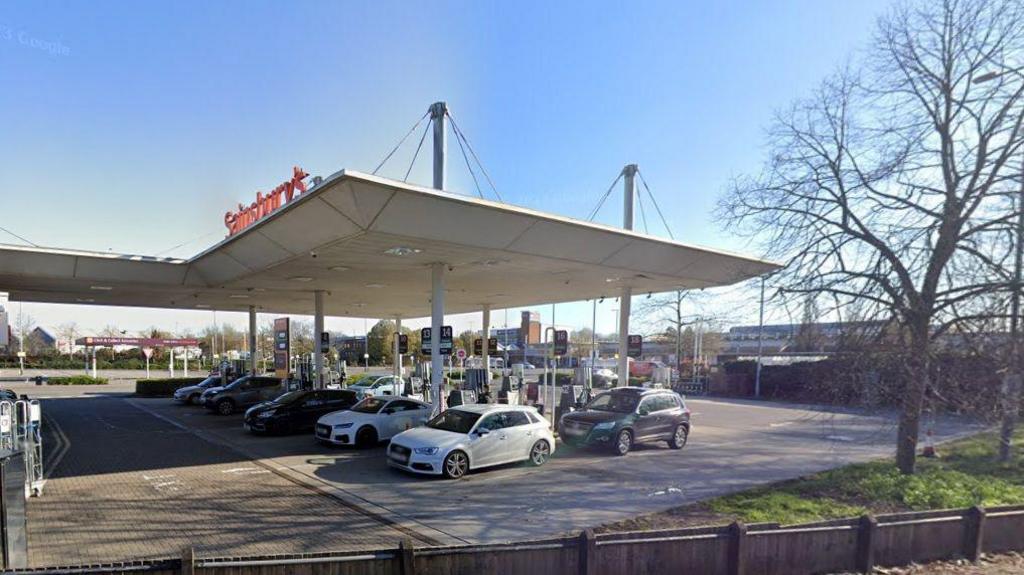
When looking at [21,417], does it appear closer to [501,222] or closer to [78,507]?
[78,507]

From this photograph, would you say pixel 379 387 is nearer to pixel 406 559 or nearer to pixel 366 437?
pixel 366 437

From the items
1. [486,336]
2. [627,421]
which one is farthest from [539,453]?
[486,336]

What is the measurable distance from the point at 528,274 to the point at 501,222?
674 cm

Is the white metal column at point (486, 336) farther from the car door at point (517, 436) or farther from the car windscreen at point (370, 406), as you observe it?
the car door at point (517, 436)

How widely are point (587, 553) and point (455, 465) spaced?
6.66 metres

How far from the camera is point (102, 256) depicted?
18.8 metres

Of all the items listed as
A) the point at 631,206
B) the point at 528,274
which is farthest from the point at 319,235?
the point at 631,206

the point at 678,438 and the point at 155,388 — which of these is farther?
the point at 155,388

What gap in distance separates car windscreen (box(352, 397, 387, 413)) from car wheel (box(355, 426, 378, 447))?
0.66m

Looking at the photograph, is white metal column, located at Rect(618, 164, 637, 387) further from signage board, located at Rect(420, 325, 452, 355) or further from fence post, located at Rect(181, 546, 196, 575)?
fence post, located at Rect(181, 546, 196, 575)

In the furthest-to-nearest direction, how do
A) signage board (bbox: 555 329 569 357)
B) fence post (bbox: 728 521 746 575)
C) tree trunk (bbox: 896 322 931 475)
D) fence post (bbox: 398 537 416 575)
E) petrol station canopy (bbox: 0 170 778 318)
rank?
signage board (bbox: 555 329 569 357)
petrol station canopy (bbox: 0 170 778 318)
tree trunk (bbox: 896 322 931 475)
fence post (bbox: 728 521 746 575)
fence post (bbox: 398 537 416 575)

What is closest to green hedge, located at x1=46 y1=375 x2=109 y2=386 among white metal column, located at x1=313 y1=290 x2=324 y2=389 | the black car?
white metal column, located at x1=313 y1=290 x2=324 y2=389

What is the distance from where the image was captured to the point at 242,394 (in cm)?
2350

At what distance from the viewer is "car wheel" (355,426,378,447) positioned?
49.2ft
